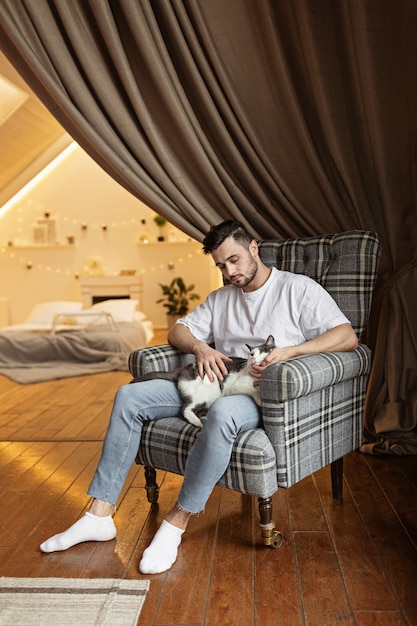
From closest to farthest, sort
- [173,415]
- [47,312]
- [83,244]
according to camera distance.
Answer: [173,415] → [47,312] → [83,244]

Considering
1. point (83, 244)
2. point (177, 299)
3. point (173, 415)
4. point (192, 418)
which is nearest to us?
point (192, 418)

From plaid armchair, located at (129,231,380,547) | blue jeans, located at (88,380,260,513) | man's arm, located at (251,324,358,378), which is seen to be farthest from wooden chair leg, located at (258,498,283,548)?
man's arm, located at (251,324,358,378)

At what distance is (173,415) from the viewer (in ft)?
7.52

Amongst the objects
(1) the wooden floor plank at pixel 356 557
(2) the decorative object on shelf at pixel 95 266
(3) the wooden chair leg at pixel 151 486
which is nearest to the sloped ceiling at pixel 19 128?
(2) the decorative object on shelf at pixel 95 266

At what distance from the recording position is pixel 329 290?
2.52 m

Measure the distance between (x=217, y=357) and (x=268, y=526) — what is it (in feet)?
1.94

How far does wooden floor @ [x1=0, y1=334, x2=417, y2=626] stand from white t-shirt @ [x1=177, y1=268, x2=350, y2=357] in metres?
0.63

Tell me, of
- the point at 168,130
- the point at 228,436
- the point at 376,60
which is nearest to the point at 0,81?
the point at 168,130

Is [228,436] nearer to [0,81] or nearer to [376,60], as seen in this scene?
[376,60]

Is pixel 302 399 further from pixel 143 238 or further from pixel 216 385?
pixel 143 238

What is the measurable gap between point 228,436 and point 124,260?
7541mm

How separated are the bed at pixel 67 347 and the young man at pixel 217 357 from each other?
311cm

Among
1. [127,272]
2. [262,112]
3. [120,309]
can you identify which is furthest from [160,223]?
[262,112]

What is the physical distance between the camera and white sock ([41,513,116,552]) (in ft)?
6.70
